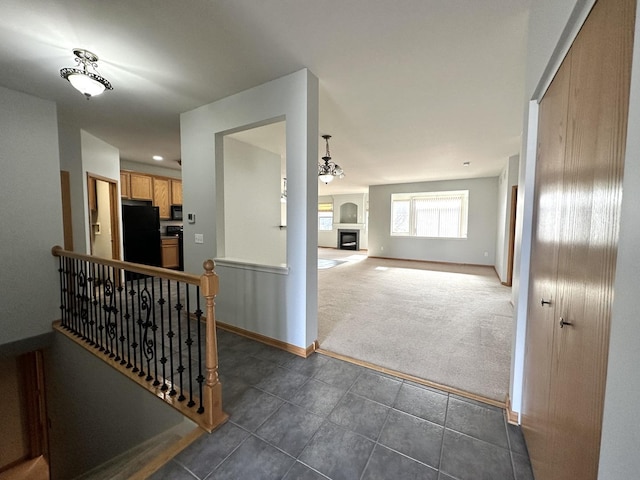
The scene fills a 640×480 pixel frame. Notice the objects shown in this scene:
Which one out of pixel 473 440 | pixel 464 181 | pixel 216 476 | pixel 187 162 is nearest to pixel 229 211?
pixel 187 162

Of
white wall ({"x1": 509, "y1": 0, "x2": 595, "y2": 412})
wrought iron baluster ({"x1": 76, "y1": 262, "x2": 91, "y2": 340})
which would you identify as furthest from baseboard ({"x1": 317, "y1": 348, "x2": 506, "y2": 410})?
wrought iron baluster ({"x1": 76, "y1": 262, "x2": 91, "y2": 340})

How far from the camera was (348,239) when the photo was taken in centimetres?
1109

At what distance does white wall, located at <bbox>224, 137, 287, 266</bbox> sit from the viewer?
135 inches

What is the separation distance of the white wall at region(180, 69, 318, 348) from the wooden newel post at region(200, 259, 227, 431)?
3.00 ft

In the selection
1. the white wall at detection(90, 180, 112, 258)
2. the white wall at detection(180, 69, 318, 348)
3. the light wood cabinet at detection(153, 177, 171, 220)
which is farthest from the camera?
the light wood cabinet at detection(153, 177, 171, 220)

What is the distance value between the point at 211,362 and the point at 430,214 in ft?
25.1

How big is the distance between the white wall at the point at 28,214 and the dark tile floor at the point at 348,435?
8.29 ft

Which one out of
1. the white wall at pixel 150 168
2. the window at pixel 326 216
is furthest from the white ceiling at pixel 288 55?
the window at pixel 326 216

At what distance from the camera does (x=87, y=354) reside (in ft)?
8.56

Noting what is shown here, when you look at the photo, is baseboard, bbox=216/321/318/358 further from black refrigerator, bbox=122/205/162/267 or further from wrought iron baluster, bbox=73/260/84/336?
black refrigerator, bbox=122/205/162/267

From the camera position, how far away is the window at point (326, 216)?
11625 millimetres

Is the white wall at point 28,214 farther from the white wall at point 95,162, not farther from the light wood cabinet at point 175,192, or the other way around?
the light wood cabinet at point 175,192

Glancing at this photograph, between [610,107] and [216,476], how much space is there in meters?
2.12

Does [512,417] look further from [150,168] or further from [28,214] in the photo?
[150,168]
